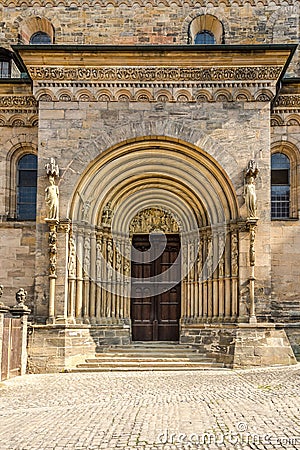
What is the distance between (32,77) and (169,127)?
388 cm

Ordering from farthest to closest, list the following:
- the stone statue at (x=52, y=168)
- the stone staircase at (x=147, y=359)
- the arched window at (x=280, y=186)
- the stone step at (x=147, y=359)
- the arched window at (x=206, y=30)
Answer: the arched window at (x=206, y=30), the arched window at (x=280, y=186), the stone statue at (x=52, y=168), the stone step at (x=147, y=359), the stone staircase at (x=147, y=359)

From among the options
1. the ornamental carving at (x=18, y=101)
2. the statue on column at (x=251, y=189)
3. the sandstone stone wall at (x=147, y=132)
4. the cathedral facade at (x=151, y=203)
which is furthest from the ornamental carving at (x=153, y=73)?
the statue on column at (x=251, y=189)

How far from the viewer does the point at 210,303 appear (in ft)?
60.4

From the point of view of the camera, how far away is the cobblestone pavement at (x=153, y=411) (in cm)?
847

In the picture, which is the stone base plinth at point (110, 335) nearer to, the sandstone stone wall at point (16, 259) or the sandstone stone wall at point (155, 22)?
the sandstone stone wall at point (16, 259)

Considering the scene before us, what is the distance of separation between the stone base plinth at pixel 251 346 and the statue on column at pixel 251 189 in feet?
9.40

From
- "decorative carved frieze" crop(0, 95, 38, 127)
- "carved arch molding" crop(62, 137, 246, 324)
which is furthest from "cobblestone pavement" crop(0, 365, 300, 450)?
"decorative carved frieze" crop(0, 95, 38, 127)

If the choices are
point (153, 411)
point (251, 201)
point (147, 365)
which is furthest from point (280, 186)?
point (153, 411)

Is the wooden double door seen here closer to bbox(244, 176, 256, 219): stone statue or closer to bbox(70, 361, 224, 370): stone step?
bbox(70, 361, 224, 370): stone step

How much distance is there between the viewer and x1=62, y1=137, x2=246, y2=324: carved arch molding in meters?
18.1

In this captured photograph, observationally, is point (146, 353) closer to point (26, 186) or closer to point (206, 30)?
point (26, 186)

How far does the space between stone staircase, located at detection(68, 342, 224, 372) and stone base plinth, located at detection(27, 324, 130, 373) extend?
25cm

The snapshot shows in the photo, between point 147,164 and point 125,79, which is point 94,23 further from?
point 147,164

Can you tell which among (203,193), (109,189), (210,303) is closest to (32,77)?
(109,189)
